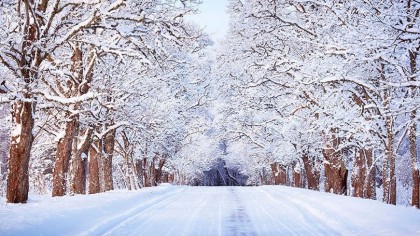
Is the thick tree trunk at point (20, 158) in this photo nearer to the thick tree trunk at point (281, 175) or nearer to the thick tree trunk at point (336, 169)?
the thick tree trunk at point (336, 169)

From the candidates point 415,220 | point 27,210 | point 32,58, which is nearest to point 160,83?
point 32,58

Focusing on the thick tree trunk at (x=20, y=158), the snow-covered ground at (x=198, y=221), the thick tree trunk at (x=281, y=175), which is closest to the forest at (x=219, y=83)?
the thick tree trunk at (x=20, y=158)

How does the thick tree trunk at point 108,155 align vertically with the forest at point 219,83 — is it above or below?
below

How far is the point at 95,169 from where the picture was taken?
2238 cm

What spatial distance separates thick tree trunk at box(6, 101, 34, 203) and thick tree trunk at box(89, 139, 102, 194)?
382 inches

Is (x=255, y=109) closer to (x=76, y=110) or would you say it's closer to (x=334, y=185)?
(x=334, y=185)

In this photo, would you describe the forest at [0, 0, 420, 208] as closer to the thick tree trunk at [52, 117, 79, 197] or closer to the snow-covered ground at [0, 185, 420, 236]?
the thick tree trunk at [52, 117, 79, 197]

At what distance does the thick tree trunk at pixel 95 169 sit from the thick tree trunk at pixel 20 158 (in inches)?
382

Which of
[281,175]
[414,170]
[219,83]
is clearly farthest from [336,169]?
[281,175]

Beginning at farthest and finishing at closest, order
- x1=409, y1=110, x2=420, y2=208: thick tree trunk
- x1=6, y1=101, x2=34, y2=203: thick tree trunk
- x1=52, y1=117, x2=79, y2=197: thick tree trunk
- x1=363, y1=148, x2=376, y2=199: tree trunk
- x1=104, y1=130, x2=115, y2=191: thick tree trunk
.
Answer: x1=104, y1=130, x2=115, y2=191: thick tree trunk → x1=363, y1=148, x2=376, y2=199: tree trunk → x1=52, y1=117, x2=79, y2=197: thick tree trunk → x1=409, y1=110, x2=420, y2=208: thick tree trunk → x1=6, y1=101, x2=34, y2=203: thick tree trunk

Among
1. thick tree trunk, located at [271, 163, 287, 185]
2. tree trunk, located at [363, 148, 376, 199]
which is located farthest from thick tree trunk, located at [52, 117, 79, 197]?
thick tree trunk, located at [271, 163, 287, 185]

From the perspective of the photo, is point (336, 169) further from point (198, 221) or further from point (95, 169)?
point (198, 221)

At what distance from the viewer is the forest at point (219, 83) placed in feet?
38.2

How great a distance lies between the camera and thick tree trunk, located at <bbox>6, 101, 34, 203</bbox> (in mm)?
11570
